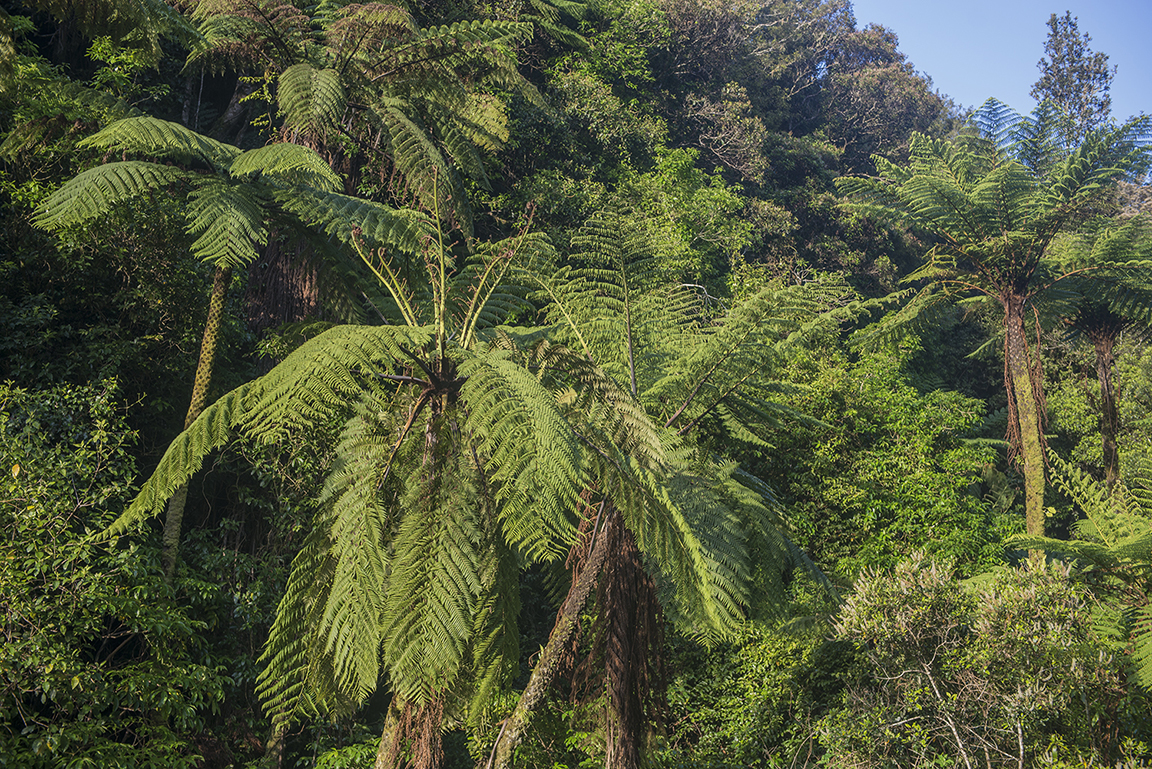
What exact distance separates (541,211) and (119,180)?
25.7ft

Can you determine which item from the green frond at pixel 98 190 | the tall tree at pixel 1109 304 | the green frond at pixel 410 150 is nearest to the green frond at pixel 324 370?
the green frond at pixel 98 190

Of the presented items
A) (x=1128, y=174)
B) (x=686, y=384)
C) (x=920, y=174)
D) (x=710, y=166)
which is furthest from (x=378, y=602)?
(x=710, y=166)

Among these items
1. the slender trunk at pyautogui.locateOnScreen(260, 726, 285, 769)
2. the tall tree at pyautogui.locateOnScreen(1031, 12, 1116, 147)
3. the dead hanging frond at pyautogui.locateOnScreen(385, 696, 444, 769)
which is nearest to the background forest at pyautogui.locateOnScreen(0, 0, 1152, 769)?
the dead hanging frond at pyautogui.locateOnScreen(385, 696, 444, 769)

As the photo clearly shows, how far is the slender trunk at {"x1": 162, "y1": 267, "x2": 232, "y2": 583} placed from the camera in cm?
537

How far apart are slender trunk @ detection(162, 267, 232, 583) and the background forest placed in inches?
1.1

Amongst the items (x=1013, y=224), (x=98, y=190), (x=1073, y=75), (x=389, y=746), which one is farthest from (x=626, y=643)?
(x=1073, y=75)

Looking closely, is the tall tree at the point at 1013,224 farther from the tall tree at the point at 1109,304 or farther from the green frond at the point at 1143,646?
the green frond at the point at 1143,646

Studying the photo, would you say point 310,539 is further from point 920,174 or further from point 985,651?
point 920,174

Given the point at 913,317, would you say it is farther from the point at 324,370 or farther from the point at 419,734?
the point at 324,370

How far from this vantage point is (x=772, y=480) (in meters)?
11.2

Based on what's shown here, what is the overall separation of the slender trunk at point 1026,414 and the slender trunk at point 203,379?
900 cm

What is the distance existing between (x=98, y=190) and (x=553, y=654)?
3.51 metres

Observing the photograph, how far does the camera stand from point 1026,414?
9.36 meters

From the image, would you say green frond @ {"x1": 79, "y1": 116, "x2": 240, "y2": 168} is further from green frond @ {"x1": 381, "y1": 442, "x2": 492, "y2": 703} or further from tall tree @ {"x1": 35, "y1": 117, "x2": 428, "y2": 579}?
green frond @ {"x1": 381, "y1": 442, "x2": 492, "y2": 703}
